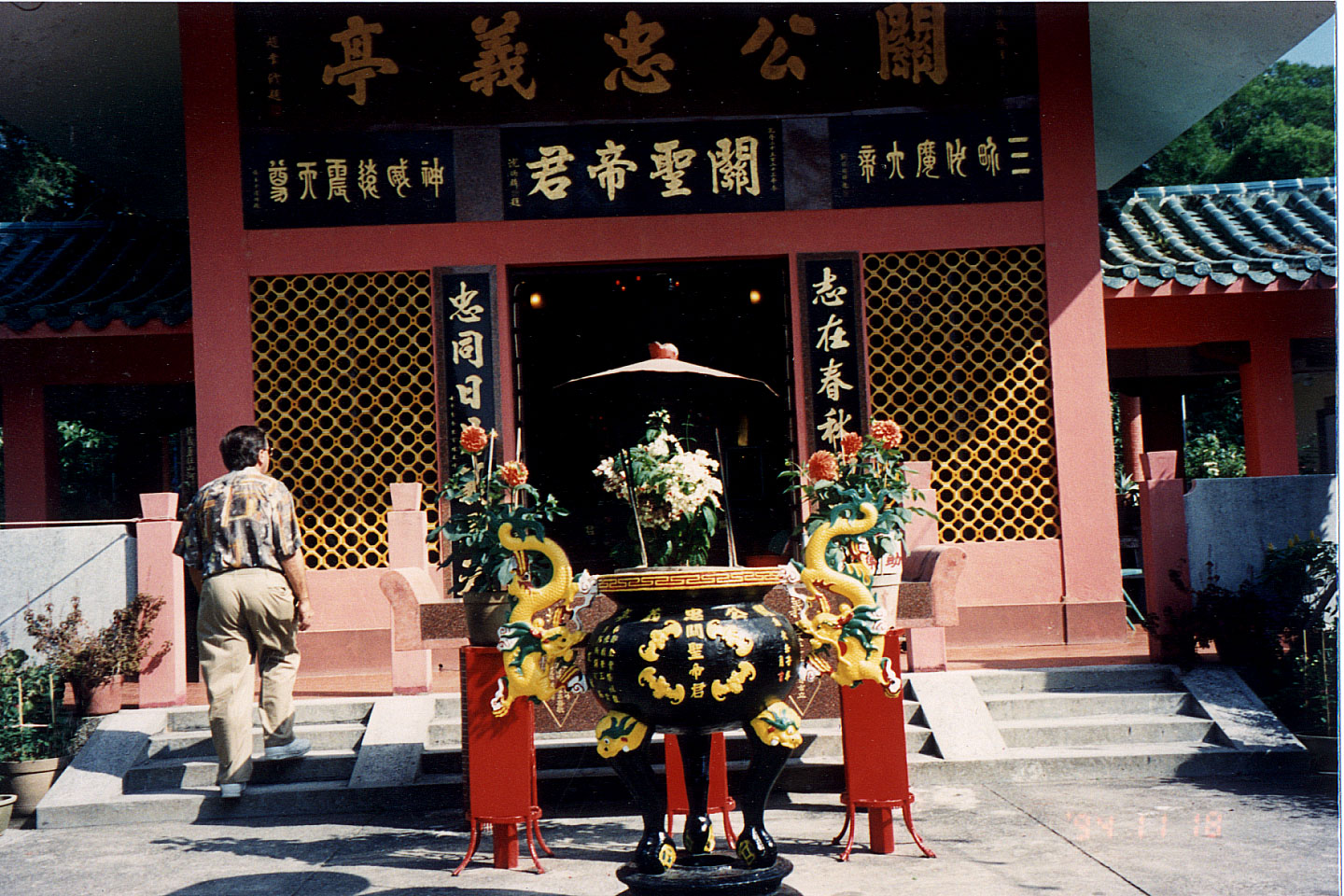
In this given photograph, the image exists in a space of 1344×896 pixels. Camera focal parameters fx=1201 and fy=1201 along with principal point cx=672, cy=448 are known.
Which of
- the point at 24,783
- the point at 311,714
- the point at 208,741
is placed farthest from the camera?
the point at 311,714

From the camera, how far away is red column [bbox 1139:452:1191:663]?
7.01 metres

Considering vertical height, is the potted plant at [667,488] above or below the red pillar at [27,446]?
below

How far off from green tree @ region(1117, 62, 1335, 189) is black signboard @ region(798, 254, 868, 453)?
9072 mm

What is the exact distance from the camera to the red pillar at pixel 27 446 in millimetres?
9547

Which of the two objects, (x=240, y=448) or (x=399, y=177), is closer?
(x=240, y=448)

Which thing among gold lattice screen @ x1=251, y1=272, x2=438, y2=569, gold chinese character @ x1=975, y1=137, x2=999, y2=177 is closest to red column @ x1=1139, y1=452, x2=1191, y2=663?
gold chinese character @ x1=975, y1=137, x2=999, y2=177

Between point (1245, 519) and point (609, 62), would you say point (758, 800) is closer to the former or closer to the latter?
point (1245, 519)

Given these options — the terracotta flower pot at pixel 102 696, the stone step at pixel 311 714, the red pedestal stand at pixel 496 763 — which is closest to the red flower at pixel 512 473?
the red pedestal stand at pixel 496 763

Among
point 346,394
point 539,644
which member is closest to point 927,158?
point 346,394

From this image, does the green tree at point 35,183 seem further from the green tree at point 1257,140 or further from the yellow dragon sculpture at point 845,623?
the green tree at point 1257,140

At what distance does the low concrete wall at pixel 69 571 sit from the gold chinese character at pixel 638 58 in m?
4.43

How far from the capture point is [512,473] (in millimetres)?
4914

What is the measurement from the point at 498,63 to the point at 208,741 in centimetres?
485

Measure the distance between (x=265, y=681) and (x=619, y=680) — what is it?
2.93m
